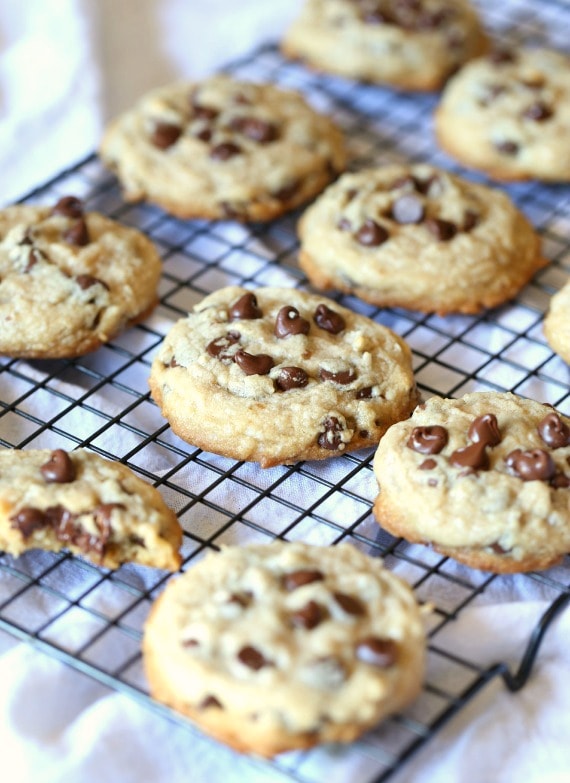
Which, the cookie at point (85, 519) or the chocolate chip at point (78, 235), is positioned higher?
the chocolate chip at point (78, 235)

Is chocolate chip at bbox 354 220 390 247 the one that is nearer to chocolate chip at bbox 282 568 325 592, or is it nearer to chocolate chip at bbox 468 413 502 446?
chocolate chip at bbox 468 413 502 446

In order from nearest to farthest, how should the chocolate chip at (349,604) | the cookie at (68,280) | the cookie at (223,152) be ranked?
1. the chocolate chip at (349,604)
2. the cookie at (68,280)
3. the cookie at (223,152)

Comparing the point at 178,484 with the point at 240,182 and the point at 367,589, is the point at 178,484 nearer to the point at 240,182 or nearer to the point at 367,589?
the point at 367,589

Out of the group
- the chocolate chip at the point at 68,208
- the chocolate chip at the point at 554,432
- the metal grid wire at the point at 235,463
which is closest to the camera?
the metal grid wire at the point at 235,463

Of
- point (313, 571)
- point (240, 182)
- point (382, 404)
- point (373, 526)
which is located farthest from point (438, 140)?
point (313, 571)

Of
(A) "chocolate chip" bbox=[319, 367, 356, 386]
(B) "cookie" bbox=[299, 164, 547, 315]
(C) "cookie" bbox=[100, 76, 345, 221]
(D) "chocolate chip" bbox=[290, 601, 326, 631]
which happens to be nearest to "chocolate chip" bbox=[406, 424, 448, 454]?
(A) "chocolate chip" bbox=[319, 367, 356, 386]

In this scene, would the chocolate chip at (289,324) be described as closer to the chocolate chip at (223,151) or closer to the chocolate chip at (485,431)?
the chocolate chip at (485,431)

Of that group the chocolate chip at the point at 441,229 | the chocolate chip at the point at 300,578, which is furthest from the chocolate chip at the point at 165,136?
the chocolate chip at the point at 300,578
